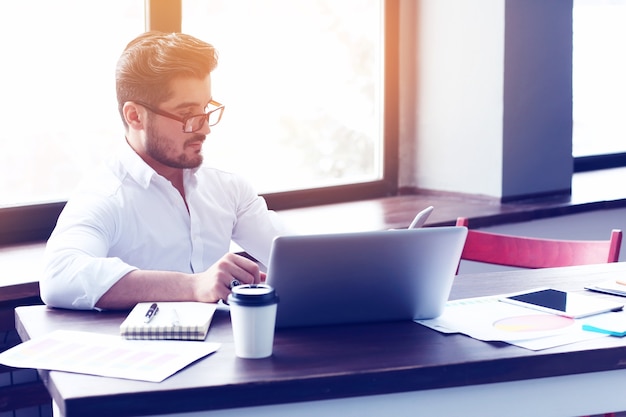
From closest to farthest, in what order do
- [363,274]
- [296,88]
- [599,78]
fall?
[363,274] → [296,88] → [599,78]

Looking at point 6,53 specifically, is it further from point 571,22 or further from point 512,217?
point 571,22

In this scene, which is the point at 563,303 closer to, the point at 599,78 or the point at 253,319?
the point at 253,319

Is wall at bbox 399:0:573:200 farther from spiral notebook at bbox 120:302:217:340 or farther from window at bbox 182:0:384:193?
spiral notebook at bbox 120:302:217:340

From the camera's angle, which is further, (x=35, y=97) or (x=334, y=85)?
(x=334, y=85)

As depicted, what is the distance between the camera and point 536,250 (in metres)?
2.36

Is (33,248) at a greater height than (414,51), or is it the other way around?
(414,51)

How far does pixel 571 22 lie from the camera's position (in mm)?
3473

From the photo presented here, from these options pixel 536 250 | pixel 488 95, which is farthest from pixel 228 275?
pixel 488 95

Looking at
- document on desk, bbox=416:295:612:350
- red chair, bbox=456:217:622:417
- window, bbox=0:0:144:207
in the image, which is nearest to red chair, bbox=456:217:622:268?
red chair, bbox=456:217:622:417

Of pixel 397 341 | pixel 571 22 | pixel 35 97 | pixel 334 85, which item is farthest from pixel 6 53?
pixel 571 22

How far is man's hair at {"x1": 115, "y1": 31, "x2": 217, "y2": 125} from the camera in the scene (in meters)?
2.09

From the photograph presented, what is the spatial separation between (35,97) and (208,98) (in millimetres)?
834

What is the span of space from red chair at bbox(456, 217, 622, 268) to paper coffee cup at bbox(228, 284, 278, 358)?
102cm

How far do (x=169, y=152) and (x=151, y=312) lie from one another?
0.59m
